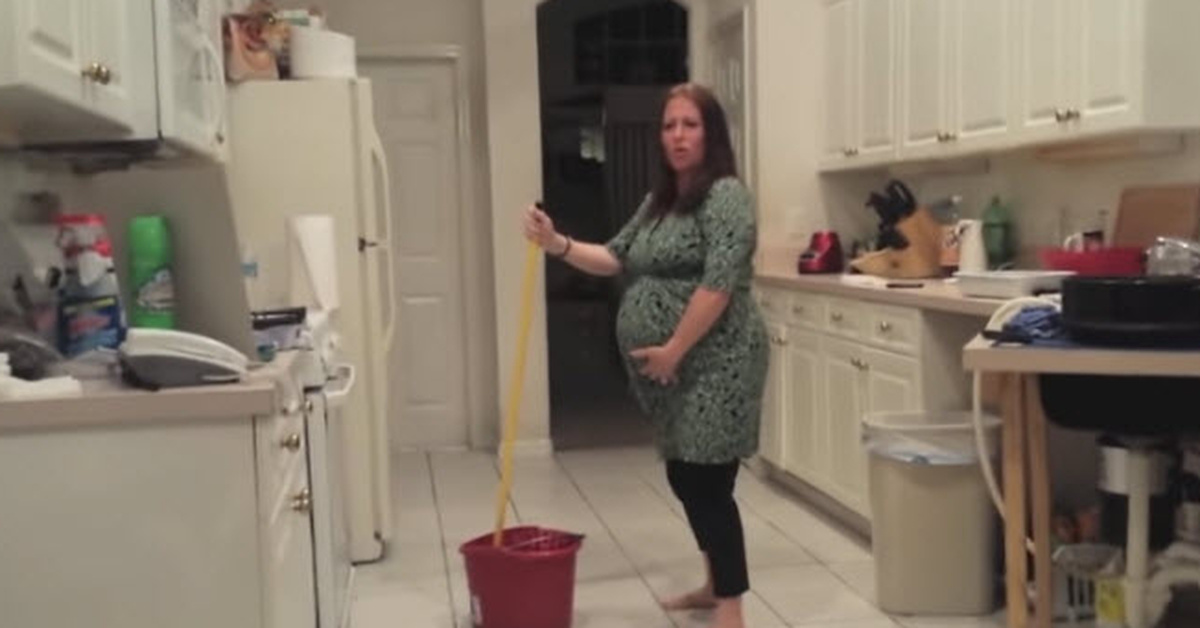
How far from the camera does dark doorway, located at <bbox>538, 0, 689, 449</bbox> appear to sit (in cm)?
888

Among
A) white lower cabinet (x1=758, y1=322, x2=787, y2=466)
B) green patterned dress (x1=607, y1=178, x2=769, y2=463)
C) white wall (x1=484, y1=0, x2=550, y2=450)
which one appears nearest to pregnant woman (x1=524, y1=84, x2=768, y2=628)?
green patterned dress (x1=607, y1=178, x2=769, y2=463)

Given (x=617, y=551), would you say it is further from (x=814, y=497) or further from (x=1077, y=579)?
(x=1077, y=579)

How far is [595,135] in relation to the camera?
940cm

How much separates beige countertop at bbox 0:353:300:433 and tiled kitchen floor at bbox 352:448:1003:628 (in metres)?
1.79

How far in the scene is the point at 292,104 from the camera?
399cm

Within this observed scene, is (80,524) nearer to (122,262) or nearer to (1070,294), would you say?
(122,262)

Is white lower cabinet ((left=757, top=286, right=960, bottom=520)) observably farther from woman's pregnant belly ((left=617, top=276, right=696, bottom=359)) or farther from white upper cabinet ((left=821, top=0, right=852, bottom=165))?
woman's pregnant belly ((left=617, top=276, right=696, bottom=359))

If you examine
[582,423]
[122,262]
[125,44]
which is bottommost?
[582,423]

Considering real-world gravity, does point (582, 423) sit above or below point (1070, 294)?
below

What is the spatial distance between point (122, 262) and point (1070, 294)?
206 centimetres

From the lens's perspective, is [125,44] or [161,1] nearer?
[125,44]

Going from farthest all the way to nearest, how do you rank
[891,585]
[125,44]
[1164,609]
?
[891,585]
[1164,609]
[125,44]

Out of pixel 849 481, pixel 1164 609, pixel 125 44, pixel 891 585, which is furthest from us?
pixel 849 481

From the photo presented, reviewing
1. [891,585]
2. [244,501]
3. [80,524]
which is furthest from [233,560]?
[891,585]
